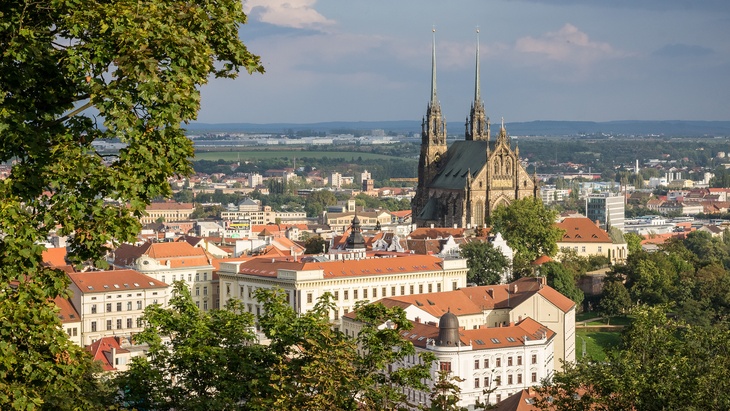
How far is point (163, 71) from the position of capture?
56.9 feet

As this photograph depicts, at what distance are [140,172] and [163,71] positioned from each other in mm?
1276

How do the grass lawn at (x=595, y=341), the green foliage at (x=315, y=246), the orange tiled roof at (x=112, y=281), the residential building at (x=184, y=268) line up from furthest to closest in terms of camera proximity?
the green foliage at (x=315, y=246)
the residential building at (x=184, y=268)
the grass lawn at (x=595, y=341)
the orange tiled roof at (x=112, y=281)

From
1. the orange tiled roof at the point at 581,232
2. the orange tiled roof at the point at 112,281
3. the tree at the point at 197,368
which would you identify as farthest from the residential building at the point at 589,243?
the tree at the point at 197,368

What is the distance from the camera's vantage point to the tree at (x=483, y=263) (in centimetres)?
10594

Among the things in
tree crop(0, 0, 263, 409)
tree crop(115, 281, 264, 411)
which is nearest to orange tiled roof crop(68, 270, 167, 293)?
tree crop(115, 281, 264, 411)

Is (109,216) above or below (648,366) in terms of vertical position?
above

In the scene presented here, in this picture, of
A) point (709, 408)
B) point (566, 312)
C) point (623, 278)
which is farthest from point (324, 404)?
point (623, 278)

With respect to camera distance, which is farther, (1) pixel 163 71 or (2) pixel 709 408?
(2) pixel 709 408

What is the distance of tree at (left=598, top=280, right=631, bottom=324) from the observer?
104250mm

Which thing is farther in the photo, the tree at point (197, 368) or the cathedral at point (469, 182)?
the cathedral at point (469, 182)

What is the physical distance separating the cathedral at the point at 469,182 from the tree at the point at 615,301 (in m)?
32.4

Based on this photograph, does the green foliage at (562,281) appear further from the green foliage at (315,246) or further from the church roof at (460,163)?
the church roof at (460,163)

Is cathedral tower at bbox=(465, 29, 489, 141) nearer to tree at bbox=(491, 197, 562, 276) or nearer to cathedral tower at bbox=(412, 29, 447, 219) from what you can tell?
cathedral tower at bbox=(412, 29, 447, 219)

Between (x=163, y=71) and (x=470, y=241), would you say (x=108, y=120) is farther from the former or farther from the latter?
(x=470, y=241)
